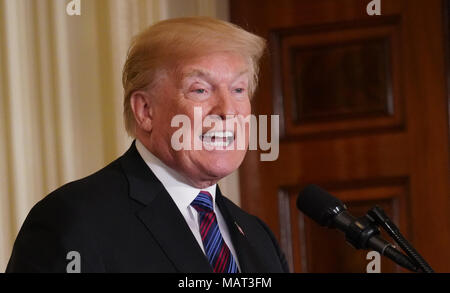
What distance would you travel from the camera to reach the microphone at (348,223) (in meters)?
1.30

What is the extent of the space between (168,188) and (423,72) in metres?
1.50

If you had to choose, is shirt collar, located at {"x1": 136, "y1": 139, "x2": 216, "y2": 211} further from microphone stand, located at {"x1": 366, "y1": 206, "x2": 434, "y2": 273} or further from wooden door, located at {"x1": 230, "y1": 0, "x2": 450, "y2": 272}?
wooden door, located at {"x1": 230, "y1": 0, "x2": 450, "y2": 272}

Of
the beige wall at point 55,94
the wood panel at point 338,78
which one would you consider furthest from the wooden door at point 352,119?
the beige wall at point 55,94

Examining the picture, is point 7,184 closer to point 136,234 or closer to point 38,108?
point 38,108

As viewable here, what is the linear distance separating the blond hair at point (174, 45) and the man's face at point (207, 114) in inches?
0.8

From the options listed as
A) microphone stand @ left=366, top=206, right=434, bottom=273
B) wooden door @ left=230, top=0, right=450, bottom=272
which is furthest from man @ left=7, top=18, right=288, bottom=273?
wooden door @ left=230, top=0, right=450, bottom=272

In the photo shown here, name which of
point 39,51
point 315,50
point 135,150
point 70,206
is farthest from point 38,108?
point 315,50

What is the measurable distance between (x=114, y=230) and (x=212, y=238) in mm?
220

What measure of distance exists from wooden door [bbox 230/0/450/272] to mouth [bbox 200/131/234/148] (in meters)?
1.34

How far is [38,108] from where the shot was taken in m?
2.04

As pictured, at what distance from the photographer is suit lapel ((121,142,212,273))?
58.7 inches

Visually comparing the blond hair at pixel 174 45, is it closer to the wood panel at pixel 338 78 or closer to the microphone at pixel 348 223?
the microphone at pixel 348 223

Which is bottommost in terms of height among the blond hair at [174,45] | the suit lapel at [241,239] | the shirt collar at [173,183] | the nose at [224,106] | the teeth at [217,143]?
the suit lapel at [241,239]

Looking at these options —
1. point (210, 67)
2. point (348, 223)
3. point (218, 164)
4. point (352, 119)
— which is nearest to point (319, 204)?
point (348, 223)
